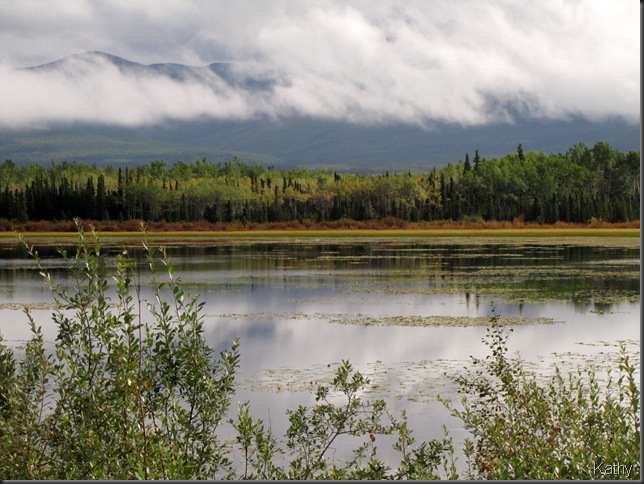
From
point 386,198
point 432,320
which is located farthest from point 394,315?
point 386,198

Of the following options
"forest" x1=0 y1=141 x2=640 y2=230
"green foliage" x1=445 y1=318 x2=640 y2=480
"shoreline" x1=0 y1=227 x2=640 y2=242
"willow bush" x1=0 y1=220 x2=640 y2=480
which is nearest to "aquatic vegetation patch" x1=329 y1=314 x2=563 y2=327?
"green foliage" x1=445 y1=318 x2=640 y2=480

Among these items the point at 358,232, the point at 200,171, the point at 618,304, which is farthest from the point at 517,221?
the point at 200,171

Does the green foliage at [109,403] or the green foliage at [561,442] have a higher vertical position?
the green foliage at [109,403]

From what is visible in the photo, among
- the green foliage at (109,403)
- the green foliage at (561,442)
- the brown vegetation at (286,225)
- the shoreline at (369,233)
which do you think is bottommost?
the shoreline at (369,233)

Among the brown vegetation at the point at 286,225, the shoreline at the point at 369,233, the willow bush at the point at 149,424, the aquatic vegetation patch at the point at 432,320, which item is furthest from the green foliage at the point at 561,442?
the brown vegetation at the point at 286,225

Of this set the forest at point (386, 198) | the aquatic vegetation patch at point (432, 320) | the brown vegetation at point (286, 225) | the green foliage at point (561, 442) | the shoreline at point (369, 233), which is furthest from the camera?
the forest at point (386, 198)

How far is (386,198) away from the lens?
12781 centimetres

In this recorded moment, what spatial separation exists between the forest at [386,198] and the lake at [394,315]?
191 ft

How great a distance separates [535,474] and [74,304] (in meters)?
4.65

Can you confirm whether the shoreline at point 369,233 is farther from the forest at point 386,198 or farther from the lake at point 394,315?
the lake at point 394,315

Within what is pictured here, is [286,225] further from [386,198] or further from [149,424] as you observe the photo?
[149,424]

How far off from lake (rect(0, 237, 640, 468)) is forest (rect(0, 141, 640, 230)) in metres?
58.4

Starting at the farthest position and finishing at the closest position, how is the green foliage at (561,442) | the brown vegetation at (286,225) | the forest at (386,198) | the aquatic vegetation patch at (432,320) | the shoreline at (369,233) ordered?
the forest at (386,198)
the brown vegetation at (286,225)
the shoreline at (369,233)
the aquatic vegetation patch at (432,320)
the green foliage at (561,442)

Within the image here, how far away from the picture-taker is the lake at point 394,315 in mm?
17656
